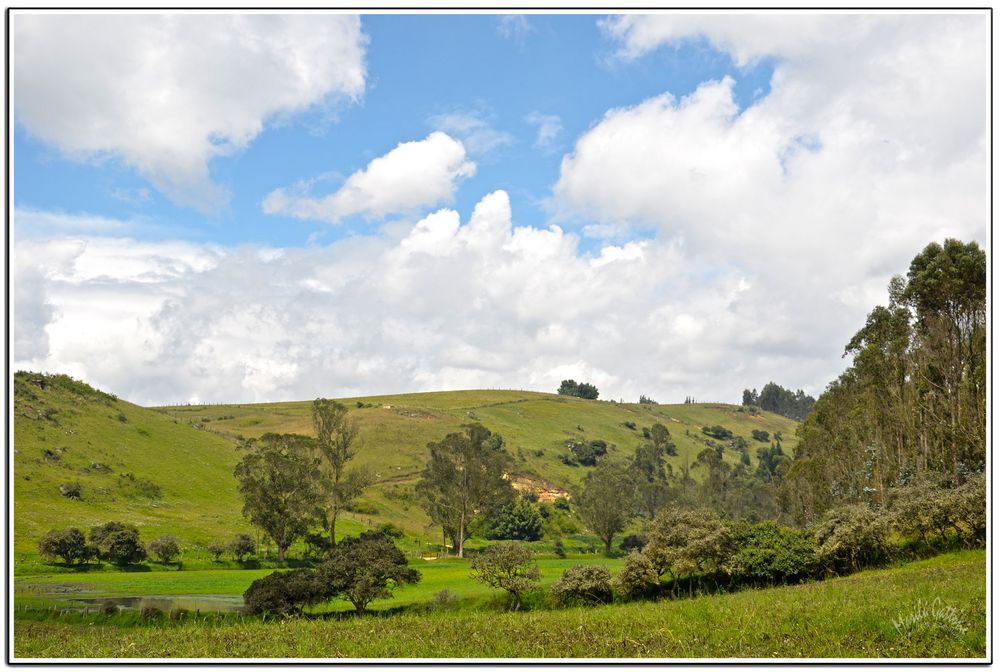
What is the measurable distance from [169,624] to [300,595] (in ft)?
19.8

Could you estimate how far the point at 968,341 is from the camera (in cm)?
5300

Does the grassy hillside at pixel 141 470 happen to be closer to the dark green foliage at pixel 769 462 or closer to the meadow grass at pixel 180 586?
the meadow grass at pixel 180 586

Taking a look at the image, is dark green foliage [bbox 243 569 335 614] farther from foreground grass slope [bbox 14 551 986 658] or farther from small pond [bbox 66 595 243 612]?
foreground grass slope [bbox 14 551 986 658]

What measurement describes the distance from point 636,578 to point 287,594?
17752 millimetres

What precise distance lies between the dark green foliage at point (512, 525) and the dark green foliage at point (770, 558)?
2527 inches

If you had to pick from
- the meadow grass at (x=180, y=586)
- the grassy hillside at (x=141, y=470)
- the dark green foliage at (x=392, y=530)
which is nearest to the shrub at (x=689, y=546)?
the meadow grass at (x=180, y=586)

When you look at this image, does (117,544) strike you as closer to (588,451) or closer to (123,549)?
(123,549)

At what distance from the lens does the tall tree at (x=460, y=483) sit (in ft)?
291

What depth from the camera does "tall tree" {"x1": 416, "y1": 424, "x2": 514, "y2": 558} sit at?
88.6m

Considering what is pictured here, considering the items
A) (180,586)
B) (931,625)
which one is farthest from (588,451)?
(931,625)

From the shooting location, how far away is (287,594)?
1339 inches

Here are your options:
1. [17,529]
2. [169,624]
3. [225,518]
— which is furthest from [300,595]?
[225,518]
